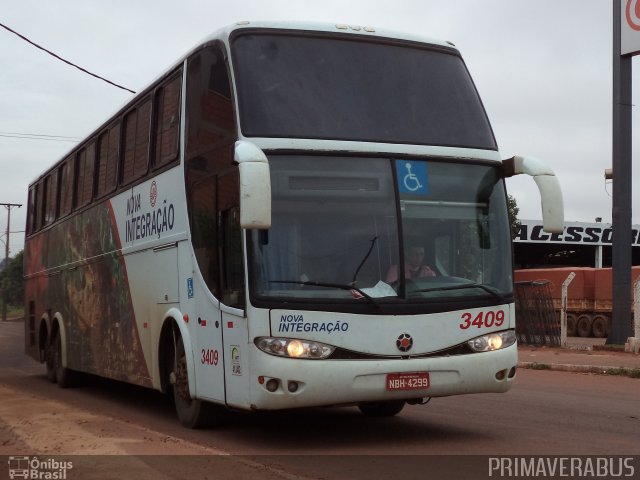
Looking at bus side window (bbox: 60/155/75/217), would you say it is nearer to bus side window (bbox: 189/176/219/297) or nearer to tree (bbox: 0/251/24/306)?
bus side window (bbox: 189/176/219/297)

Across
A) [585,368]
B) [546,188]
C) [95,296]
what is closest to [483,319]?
[546,188]

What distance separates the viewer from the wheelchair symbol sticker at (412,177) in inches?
341

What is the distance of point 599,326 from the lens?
35375 millimetres

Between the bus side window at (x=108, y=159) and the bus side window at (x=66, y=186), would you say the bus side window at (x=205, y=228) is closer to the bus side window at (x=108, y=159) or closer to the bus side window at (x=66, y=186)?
the bus side window at (x=108, y=159)

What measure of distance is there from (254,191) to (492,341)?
2597mm

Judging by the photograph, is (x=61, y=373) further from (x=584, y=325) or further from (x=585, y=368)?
(x=584, y=325)

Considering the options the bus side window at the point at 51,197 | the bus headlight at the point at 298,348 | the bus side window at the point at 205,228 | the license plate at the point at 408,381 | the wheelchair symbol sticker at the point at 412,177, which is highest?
the bus side window at the point at 51,197

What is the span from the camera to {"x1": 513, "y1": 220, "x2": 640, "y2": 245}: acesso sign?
2169 inches

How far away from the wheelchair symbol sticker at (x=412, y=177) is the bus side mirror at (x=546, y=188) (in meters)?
0.96

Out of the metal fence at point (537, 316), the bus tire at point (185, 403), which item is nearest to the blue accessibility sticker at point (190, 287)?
the bus tire at point (185, 403)

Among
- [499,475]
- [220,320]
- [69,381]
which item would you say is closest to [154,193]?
[220,320]

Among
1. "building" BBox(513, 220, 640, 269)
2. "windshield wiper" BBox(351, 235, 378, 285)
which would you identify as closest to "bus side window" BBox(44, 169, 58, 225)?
"windshield wiper" BBox(351, 235, 378, 285)

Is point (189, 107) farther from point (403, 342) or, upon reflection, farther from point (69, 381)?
point (69, 381)

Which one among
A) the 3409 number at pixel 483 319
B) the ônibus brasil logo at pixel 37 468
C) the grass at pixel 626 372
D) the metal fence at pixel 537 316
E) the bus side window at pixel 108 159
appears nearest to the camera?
the ônibus brasil logo at pixel 37 468
